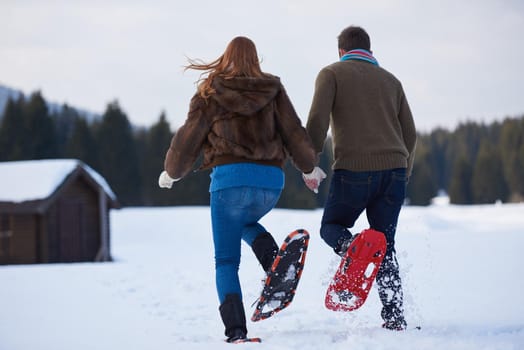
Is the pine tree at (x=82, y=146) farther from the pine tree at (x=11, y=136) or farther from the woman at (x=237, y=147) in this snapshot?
the woman at (x=237, y=147)

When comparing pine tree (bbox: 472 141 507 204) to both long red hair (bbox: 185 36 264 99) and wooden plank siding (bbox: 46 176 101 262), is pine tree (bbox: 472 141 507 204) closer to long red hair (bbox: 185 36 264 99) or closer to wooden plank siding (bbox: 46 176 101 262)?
wooden plank siding (bbox: 46 176 101 262)

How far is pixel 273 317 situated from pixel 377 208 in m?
1.51

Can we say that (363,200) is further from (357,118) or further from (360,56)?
(360,56)

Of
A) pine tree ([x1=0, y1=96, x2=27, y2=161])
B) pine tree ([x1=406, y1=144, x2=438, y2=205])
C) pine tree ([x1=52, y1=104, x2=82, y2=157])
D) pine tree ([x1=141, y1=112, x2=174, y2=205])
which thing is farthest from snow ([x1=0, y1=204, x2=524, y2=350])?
pine tree ([x1=406, y1=144, x2=438, y2=205])

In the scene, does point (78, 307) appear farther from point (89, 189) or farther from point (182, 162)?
point (89, 189)

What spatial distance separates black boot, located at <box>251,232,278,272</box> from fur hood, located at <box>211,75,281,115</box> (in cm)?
84

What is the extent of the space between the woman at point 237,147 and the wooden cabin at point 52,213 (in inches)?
652

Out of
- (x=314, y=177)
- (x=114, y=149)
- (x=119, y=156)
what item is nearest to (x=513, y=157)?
(x=119, y=156)

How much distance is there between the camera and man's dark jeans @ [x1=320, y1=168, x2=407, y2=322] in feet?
13.7

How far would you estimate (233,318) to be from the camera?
150 inches

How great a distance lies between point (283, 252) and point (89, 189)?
19.4 meters

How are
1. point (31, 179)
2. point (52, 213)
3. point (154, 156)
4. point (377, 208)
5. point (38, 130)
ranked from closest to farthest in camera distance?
point (377, 208) → point (31, 179) → point (52, 213) → point (38, 130) → point (154, 156)

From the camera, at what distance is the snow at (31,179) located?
19406 millimetres

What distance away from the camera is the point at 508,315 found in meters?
4.78
